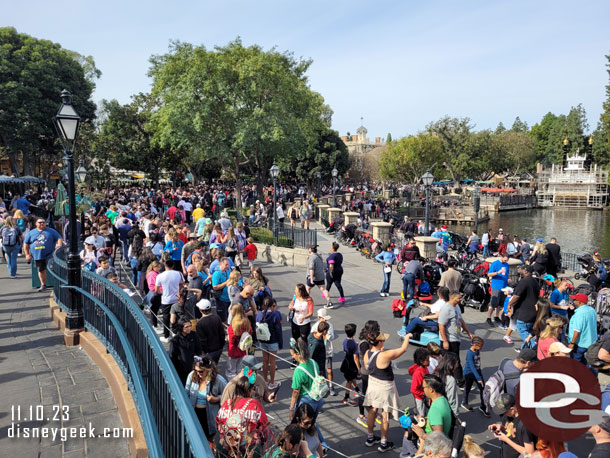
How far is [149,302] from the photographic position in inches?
339

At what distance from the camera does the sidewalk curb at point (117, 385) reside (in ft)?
14.0

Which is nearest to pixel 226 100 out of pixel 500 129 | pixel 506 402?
pixel 506 402

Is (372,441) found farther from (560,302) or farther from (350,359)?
(560,302)

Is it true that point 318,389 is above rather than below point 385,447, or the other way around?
above

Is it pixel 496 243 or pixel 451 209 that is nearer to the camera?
pixel 496 243

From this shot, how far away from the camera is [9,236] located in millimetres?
12047

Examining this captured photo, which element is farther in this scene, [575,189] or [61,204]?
[575,189]

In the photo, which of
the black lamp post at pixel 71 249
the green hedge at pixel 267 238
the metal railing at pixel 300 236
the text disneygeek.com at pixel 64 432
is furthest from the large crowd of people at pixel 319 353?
the metal railing at pixel 300 236

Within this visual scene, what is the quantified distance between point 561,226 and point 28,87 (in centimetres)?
5302

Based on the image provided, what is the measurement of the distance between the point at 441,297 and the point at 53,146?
42.0 metres

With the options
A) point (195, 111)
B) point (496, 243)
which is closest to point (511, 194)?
point (496, 243)

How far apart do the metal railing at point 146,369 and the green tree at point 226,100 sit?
61.1 ft

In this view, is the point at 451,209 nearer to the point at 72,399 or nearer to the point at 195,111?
the point at 195,111

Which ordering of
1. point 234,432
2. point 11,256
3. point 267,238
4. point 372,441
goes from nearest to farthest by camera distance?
1. point 234,432
2. point 372,441
3. point 11,256
4. point 267,238
